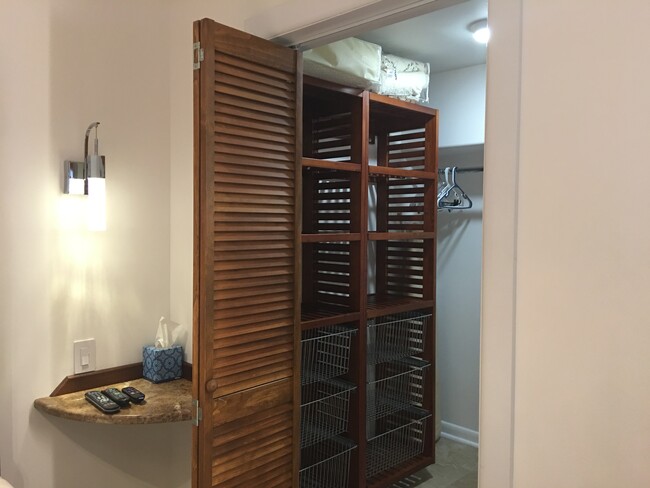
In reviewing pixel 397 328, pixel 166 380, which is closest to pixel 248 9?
pixel 166 380

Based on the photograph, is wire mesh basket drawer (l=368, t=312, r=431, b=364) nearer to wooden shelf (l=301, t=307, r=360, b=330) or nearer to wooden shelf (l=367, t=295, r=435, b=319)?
wooden shelf (l=367, t=295, r=435, b=319)

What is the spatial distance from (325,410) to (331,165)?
1.26 metres

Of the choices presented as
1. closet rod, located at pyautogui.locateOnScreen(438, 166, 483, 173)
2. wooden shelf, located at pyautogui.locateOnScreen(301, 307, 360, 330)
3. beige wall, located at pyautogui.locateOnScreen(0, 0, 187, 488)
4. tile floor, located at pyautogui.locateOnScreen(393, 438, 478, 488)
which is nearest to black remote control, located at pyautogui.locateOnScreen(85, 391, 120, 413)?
beige wall, located at pyautogui.locateOnScreen(0, 0, 187, 488)

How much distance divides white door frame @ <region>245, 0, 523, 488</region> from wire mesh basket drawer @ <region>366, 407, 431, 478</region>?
1742 millimetres

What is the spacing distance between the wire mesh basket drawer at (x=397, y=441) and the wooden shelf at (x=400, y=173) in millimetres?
1331

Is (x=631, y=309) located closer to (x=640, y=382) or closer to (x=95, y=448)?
(x=640, y=382)

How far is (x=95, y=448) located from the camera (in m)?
2.03

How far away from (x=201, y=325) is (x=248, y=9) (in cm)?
112

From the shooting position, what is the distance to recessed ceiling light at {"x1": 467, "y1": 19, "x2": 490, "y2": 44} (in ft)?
8.48

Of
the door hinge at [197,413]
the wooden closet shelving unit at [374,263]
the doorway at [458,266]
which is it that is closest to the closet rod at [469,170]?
the doorway at [458,266]

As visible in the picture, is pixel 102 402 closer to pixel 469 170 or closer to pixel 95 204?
pixel 95 204

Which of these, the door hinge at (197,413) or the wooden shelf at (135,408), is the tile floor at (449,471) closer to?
the wooden shelf at (135,408)

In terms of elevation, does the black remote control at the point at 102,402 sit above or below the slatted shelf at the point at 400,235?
below

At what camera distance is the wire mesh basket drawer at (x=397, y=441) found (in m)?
2.96
